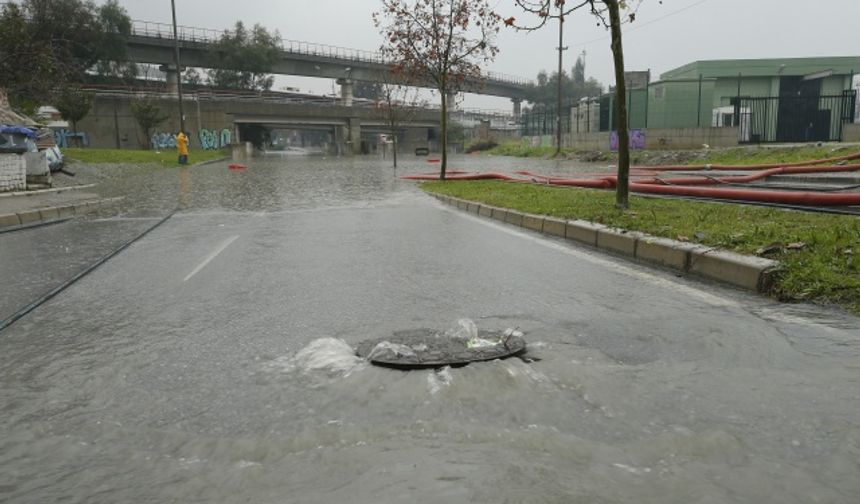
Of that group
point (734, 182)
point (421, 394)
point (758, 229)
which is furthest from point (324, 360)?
point (734, 182)

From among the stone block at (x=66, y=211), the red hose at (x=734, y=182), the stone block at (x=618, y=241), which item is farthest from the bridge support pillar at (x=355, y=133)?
the stone block at (x=618, y=241)

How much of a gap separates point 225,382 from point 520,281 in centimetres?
314

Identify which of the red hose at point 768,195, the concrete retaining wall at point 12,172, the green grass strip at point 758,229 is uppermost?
the concrete retaining wall at point 12,172

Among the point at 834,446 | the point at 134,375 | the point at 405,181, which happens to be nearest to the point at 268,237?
the point at 134,375

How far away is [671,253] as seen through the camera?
21.0ft

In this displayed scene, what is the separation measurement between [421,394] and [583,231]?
5453mm

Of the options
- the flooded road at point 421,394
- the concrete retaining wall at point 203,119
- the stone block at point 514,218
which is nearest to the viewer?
the flooded road at point 421,394

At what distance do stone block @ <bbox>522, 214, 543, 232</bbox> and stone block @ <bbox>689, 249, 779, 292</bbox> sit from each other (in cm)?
328

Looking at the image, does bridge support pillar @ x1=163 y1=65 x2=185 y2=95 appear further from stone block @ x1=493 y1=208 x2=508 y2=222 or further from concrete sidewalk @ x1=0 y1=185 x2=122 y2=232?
stone block @ x1=493 y1=208 x2=508 y2=222

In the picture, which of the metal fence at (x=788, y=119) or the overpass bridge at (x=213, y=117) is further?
the overpass bridge at (x=213, y=117)

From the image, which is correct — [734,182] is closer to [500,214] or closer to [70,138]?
[500,214]

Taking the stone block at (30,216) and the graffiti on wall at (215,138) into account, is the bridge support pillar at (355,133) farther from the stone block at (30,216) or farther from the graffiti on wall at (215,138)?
the stone block at (30,216)

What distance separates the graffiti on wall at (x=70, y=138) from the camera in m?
49.0

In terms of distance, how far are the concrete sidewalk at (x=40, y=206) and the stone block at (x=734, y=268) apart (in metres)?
10.1
